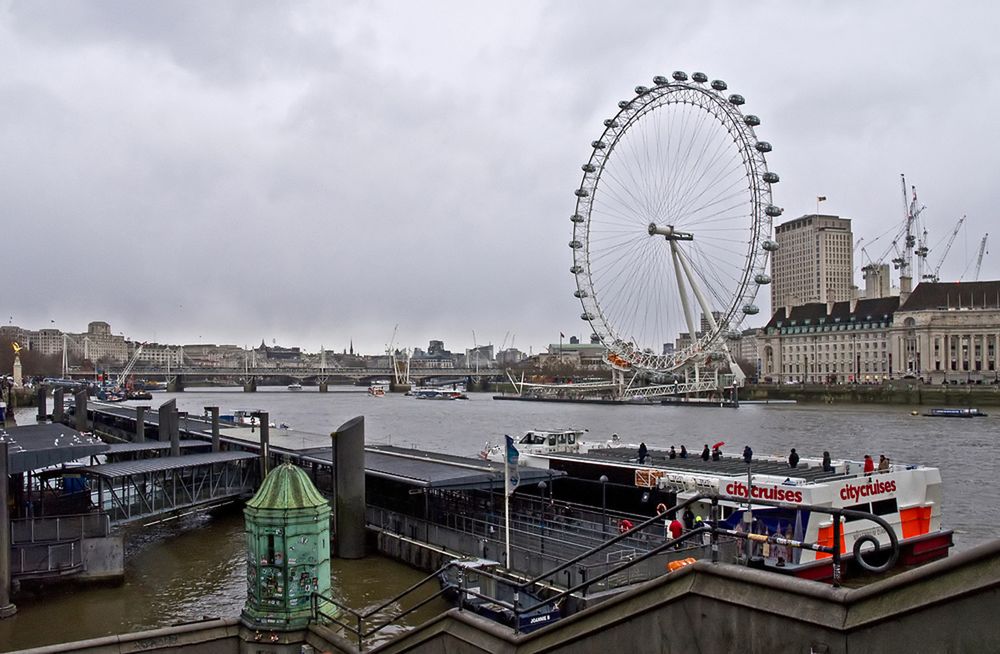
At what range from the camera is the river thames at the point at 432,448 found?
18797mm

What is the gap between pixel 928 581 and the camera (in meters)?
4.75

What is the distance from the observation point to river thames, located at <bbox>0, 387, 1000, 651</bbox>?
18797 mm

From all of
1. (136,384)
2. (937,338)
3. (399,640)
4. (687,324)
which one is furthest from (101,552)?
(136,384)

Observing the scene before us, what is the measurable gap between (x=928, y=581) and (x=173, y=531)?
26667 mm

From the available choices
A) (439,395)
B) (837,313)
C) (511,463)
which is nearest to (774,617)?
(511,463)

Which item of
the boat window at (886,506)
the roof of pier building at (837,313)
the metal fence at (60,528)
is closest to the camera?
the metal fence at (60,528)

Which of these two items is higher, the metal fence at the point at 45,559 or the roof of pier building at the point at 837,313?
the roof of pier building at the point at 837,313

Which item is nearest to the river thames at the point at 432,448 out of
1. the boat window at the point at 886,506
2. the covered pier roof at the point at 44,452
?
the covered pier roof at the point at 44,452

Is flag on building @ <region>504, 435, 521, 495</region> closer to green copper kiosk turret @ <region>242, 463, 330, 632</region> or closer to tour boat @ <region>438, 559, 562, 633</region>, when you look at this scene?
tour boat @ <region>438, 559, 562, 633</region>

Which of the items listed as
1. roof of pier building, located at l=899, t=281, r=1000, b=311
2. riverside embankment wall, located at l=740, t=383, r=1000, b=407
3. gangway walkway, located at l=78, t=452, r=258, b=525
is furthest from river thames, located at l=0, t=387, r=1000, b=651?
roof of pier building, located at l=899, t=281, r=1000, b=311

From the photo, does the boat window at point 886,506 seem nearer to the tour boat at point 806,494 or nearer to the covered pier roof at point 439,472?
the tour boat at point 806,494

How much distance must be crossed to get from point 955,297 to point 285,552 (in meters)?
148

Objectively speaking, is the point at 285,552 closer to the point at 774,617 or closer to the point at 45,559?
the point at 774,617

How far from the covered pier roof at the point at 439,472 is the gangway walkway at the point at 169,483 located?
2322mm
